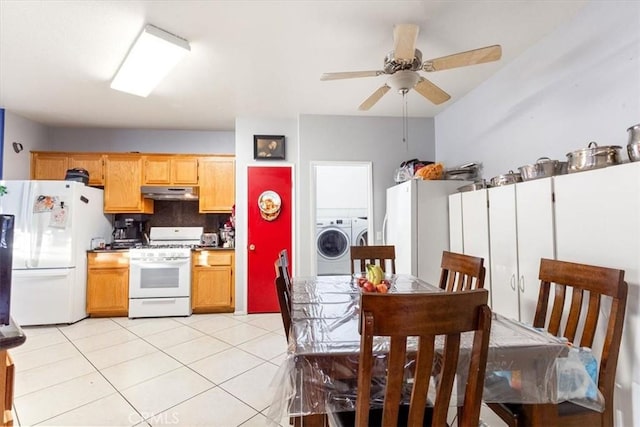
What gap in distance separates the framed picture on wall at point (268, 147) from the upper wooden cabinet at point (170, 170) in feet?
3.01

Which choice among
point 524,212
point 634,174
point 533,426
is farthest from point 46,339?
point 634,174

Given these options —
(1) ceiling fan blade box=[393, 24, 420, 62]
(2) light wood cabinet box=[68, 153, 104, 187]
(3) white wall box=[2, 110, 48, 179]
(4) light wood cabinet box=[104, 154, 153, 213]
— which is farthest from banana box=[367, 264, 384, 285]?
(3) white wall box=[2, 110, 48, 179]

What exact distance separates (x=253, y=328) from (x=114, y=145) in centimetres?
336

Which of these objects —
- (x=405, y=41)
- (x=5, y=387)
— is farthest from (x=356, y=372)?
(x=405, y=41)

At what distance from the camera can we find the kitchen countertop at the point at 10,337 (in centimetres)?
89

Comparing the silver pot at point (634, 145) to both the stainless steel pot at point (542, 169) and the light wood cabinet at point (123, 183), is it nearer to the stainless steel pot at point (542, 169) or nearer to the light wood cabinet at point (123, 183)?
the stainless steel pot at point (542, 169)

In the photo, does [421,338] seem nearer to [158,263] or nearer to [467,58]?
[467,58]

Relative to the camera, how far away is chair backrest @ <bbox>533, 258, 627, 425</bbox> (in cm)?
126

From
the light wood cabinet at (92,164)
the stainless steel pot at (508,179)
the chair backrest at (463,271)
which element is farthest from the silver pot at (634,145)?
the light wood cabinet at (92,164)

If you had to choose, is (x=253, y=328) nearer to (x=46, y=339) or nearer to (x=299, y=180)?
(x=299, y=180)

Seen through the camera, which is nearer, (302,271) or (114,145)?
(302,271)

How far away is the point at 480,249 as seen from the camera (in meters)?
2.47

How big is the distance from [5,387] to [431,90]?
267cm

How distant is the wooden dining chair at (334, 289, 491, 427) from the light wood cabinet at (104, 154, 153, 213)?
4.15m
